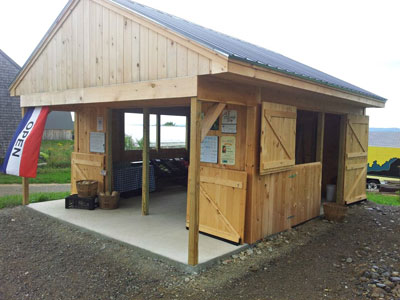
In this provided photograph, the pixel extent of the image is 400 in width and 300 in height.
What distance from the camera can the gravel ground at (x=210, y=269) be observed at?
3.97m

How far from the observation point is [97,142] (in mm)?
7918

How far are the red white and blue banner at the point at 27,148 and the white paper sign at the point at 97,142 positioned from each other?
1.21 metres

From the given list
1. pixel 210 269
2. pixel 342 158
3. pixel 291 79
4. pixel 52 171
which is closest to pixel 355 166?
pixel 342 158

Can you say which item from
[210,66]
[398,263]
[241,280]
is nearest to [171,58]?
[210,66]

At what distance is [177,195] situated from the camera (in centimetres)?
915

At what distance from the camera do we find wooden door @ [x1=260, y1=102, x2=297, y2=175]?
17.6ft

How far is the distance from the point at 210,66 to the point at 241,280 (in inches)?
107

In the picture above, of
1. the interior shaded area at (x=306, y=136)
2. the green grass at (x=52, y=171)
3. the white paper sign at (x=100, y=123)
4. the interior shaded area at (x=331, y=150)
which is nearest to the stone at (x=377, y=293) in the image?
the interior shaded area at (x=306, y=136)

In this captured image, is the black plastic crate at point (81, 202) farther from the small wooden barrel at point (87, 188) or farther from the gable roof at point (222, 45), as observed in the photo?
the gable roof at point (222, 45)

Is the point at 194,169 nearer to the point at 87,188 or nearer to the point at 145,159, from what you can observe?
the point at 145,159

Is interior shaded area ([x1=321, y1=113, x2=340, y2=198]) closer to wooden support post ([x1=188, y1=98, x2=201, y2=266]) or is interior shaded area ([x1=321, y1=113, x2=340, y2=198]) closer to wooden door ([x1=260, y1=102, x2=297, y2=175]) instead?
wooden door ([x1=260, y1=102, x2=297, y2=175])

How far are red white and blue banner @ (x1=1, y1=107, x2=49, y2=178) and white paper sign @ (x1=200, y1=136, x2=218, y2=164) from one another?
3600 millimetres

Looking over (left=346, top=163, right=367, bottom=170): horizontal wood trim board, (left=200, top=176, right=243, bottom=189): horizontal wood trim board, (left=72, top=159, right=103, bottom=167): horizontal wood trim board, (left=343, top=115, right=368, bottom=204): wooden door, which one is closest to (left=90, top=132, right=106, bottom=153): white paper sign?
(left=72, top=159, right=103, bottom=167): horizontal wood trim board

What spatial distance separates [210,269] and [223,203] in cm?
127
